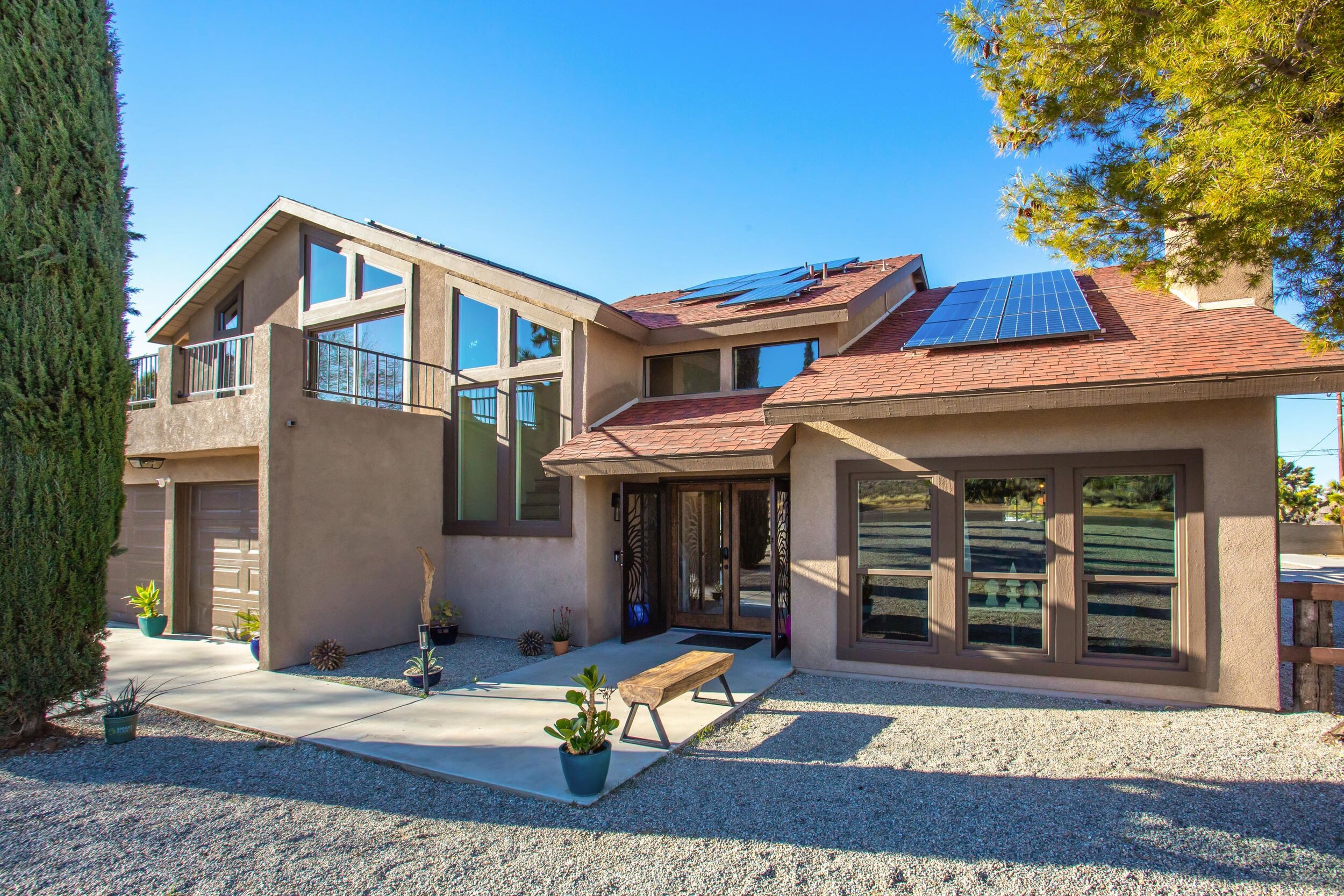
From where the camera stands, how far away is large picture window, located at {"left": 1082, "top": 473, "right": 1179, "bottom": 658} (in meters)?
7.19

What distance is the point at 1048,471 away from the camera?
24.8ft

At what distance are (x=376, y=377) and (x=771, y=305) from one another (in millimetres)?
6568

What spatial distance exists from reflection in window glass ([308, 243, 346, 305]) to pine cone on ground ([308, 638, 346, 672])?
6779mm

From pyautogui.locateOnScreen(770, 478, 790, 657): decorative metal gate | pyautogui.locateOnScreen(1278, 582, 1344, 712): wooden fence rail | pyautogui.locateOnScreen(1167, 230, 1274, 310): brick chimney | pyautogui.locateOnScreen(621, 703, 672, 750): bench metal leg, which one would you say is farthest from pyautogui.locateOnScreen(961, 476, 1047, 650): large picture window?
pyautogui.locateOnScreen(621, 703, 672, 750): bench metal leg

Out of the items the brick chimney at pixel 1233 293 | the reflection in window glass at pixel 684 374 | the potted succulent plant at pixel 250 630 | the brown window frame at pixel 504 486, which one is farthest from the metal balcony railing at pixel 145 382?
the brick chimney at pixel 1233 293

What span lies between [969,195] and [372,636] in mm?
9825

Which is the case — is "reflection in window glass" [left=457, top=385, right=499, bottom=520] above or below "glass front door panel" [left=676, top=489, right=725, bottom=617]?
above

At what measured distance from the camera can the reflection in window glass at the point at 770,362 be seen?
10.6 meters

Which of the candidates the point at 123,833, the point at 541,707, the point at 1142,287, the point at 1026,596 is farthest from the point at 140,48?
the point at 1026,596

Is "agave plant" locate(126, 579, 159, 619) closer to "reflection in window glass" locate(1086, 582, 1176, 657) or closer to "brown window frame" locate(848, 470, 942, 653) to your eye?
"brown window frame" locate(848, 470, 942, 653)

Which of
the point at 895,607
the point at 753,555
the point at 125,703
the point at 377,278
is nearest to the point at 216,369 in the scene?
the point at 377,278

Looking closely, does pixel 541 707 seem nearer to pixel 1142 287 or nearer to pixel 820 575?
pixel 820 575

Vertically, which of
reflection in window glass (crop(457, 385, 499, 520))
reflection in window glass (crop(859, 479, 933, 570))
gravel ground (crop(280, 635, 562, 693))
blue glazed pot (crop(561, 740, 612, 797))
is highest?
reflection in window glass (crop(457, 385, 499, 520))

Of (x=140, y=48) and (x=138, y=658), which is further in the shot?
(x=138, y=658)
